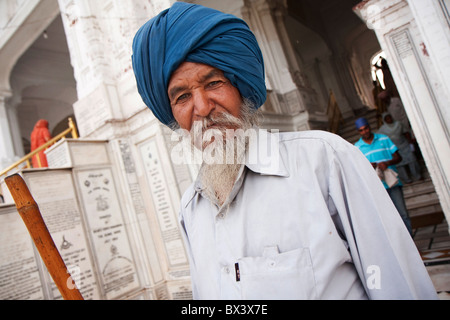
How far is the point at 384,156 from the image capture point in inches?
124

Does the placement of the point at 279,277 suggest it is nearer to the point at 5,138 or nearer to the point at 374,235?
the point at 374,235

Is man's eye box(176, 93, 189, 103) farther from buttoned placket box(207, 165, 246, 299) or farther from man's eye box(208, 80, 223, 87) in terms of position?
buttoned placket box(207, 165, 246, 299)

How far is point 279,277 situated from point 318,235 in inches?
5.2

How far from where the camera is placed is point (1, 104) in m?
6.72

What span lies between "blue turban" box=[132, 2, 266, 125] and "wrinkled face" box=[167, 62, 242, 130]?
0.02 metres

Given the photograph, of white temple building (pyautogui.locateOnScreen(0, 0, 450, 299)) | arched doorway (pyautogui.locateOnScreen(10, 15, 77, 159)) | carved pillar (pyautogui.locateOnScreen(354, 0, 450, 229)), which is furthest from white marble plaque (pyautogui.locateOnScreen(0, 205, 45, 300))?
arched doorway (pyautogui.locateOnScreen(10, 15, 77, 159))

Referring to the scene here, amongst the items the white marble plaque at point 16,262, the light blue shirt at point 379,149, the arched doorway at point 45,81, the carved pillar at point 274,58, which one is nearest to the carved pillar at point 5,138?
the arched doorway at point 45,81

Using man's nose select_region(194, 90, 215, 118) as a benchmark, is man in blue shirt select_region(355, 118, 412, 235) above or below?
below

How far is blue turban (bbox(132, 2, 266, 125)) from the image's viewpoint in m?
0.87

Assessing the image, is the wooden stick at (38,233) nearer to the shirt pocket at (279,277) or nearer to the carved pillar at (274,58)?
the shirt pocket at (279,277)

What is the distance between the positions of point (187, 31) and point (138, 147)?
11.3ft

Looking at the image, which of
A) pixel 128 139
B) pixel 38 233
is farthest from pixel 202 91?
pixel 128 139
